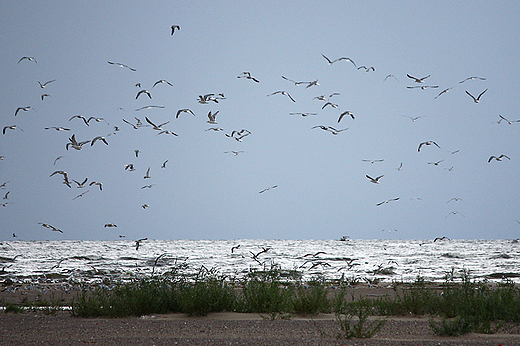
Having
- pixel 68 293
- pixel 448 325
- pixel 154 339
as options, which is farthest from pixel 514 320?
pixel 68 293

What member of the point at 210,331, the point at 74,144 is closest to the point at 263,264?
the point at 74,144

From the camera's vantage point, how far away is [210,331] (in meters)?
8.02

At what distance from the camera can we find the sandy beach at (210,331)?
23.6 ft

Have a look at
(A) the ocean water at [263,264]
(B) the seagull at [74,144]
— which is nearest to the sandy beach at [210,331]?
(A) the ocean water at [263,264]

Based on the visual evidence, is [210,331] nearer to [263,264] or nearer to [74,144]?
[74,144]

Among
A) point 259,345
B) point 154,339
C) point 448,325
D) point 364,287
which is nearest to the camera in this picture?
point 259,345

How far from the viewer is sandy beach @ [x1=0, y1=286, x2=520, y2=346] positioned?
23.6 ft

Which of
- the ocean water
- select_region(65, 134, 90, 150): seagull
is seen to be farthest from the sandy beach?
select_region(65, 134, 90, 150): seagull

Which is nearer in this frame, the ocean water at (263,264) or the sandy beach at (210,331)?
the sandy beach at (210,331)

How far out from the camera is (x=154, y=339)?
24.0ft

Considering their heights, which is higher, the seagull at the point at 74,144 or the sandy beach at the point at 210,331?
the seagull at the point at 74,144

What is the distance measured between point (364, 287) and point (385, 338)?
308 inches

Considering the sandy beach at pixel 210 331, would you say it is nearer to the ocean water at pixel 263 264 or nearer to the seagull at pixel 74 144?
the ocean water at pixel 263 264

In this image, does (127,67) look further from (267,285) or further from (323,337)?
(323,337)
